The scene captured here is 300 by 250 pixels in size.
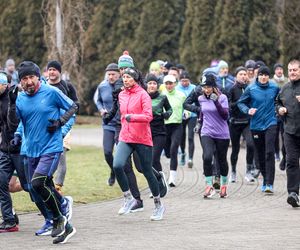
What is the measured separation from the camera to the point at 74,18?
3033 centimetres

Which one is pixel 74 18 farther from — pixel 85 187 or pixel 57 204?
pixel 57 204

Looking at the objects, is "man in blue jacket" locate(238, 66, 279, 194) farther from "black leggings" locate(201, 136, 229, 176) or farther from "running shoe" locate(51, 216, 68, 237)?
"running shoe" locate(51, 216, 68, 237)

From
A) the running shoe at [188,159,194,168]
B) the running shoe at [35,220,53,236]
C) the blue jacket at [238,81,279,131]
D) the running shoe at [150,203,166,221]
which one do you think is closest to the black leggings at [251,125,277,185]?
the blue jacket at [238,81,279,131]

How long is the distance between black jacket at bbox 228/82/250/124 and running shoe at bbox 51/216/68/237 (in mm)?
7219

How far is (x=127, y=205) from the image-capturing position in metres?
13.7

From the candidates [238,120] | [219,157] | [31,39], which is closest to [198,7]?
[31,39]

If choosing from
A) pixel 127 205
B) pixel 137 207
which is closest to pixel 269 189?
pixel 137 207

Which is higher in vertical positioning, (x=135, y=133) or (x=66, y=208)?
(x=135, y=133)

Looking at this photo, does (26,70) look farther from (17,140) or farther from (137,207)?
(137,207)

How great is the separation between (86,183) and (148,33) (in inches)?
828

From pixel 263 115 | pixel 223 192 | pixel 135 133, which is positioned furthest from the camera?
pixel 263 115

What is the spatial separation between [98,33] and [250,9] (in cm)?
872

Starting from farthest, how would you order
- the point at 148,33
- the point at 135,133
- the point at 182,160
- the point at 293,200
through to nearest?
the point at 148,33, the point at 182,160, the point at 293,200, the point at 135,133

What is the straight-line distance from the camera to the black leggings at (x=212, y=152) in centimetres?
Answer: 1549
